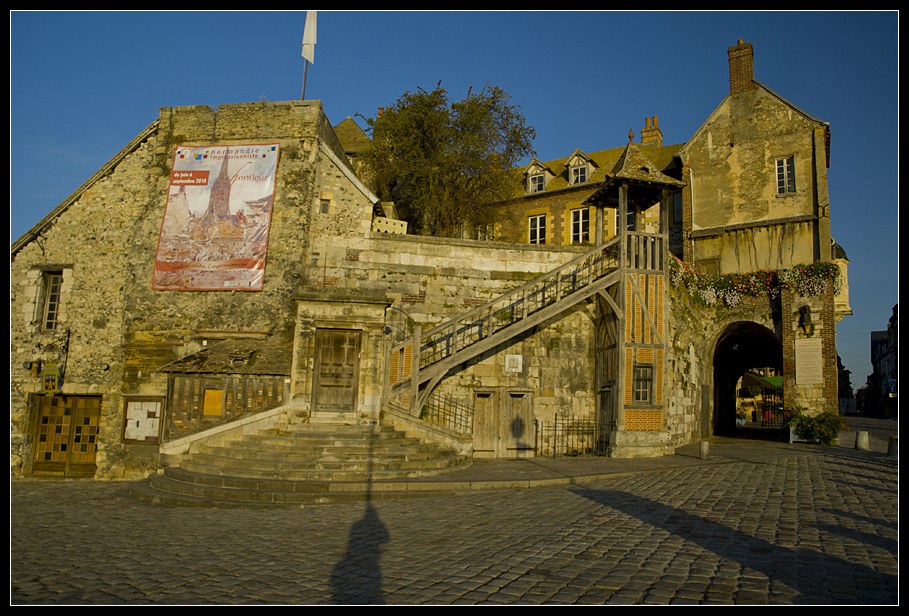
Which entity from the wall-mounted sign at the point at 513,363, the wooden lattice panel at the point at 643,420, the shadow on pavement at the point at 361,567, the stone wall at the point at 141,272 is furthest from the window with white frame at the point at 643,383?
the shadow on pavement at the point at 361,567

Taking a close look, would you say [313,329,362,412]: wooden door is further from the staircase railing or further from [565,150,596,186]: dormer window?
[565,150,596,186]: dormer window

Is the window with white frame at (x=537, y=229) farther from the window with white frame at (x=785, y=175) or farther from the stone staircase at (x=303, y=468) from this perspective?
the stone staircase at (x=303, y=468)

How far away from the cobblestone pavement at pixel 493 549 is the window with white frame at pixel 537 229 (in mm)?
20152

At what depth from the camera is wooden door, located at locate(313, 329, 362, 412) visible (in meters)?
13.8

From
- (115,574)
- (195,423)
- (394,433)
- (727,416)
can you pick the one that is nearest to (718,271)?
(727,416)

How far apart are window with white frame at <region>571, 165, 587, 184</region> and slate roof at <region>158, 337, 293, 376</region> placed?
60.3 feet

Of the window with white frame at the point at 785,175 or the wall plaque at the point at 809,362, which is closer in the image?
the wall plaque at the point at 809,362

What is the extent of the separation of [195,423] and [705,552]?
478 inches

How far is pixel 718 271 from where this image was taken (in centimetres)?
2458

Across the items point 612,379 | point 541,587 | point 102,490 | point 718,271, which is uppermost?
point 718,271

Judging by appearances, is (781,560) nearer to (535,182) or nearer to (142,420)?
(142,420)

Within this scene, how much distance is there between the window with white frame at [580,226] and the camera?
1124 inches

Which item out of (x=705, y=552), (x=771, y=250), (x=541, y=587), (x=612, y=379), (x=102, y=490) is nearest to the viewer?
(x=541, y=587)
